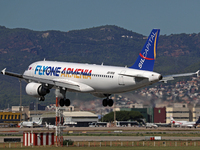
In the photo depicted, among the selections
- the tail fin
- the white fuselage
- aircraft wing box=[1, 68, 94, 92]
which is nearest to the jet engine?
aircraft wing box=[1, 68, 94, 92]

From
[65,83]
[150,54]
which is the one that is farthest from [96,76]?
[150,54]

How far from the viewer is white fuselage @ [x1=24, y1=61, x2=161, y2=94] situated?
211ft

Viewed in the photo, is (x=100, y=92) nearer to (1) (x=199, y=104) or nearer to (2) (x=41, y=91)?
(2) (x=41, y=91)

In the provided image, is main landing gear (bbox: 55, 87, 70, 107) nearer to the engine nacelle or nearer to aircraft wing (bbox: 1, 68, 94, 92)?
aircraft wing (bbox: 1, 68, 94, 92)

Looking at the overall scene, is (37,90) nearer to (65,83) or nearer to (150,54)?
(65,83)

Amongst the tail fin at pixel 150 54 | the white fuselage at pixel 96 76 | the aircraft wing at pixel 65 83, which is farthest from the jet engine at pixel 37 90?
the tail fin at pixel 150 54

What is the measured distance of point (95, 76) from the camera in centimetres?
6850

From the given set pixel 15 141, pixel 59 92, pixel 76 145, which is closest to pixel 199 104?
pixel 76 145

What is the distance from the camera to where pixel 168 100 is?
110125 millimetres

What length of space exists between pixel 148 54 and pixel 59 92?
17837 millimetres

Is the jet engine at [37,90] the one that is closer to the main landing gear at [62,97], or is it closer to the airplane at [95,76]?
the airplane at [95,76]

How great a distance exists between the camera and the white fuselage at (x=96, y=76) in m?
64.2

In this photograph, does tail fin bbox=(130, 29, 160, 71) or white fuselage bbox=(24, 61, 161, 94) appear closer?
white fuselage bbox=(24, 61, 161, 94)

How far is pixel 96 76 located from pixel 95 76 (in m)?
0.20
